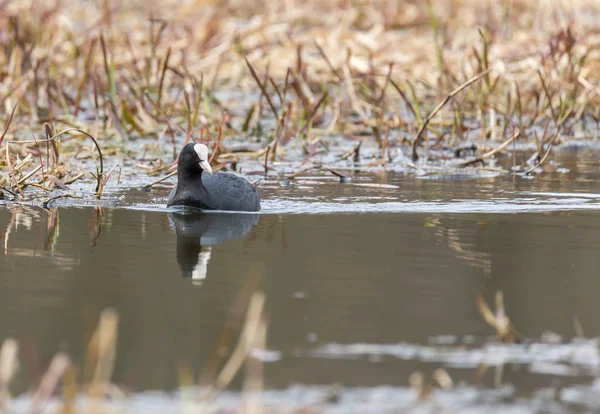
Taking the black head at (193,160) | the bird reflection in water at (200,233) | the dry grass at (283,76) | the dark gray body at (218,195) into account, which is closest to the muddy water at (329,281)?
the bird reflection in water at (200,233)

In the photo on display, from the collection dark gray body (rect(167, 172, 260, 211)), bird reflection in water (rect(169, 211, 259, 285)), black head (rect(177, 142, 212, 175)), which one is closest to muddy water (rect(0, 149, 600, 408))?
bird reflection in water (rect(169, 211, 259, 285))

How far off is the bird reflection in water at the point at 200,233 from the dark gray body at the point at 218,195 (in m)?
0.07

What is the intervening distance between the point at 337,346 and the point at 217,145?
5110 millimetres

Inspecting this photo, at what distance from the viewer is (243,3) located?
18.6m

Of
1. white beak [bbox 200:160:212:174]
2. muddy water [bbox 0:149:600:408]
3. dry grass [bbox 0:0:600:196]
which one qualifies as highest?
dry grass [bbox 0:0:600:196]

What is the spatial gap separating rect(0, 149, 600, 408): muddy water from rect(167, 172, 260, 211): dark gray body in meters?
0.13

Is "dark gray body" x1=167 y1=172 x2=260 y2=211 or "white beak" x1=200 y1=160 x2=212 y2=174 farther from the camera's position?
"dark gray body" x1=167 y1=172 x2=260 y2=211

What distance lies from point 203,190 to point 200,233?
36.4 inches

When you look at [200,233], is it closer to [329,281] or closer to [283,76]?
[329,281]

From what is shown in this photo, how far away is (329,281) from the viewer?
573cm

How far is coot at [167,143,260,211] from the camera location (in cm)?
816

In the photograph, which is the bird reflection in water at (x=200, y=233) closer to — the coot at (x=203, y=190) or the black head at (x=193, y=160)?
the coot at (x=203, y=190)

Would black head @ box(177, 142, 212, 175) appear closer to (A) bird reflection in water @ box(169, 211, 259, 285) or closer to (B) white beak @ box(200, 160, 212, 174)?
(B) white beak @ box(200, 160, 212, 174)

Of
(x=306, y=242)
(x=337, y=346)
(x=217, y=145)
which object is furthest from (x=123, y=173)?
(x=337, y=346)
